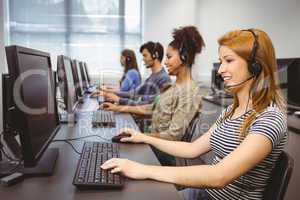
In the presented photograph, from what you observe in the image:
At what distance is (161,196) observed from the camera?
2.66ft

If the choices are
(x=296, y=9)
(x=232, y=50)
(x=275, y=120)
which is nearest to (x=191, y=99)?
(x=232, y=50)

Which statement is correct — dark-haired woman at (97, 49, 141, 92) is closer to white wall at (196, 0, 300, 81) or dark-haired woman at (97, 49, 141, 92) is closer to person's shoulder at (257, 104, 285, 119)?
white wall at (196, 0, 300, 81)

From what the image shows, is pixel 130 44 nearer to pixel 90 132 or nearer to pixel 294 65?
pixel 294 65

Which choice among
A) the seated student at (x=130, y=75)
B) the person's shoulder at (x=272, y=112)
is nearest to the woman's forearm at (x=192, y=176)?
the person's shoulder at (x=272, y=112)

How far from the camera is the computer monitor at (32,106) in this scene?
791 millimetres

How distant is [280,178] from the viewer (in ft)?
2.90

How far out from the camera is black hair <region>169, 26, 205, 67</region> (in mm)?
1790

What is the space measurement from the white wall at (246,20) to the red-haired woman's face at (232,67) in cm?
383

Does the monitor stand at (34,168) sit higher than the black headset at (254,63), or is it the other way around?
the black headset at (254,63)

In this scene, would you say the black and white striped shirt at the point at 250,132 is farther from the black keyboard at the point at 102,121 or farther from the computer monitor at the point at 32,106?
the black keyboard at the point at 102,121

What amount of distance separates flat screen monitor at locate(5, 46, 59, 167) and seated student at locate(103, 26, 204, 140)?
0.76 meters

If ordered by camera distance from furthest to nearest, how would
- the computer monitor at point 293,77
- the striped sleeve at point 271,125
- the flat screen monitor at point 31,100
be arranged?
the computer monitor at point 293,77
the striped sleeve at point 271,125
the flat screen monitor at point 31,100

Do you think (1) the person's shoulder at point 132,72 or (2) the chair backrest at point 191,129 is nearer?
(2) the chair backrest at point 191,129

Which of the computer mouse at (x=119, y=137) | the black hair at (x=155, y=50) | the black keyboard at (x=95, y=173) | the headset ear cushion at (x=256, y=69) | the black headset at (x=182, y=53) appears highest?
the black hair at (x=155, y=50)
